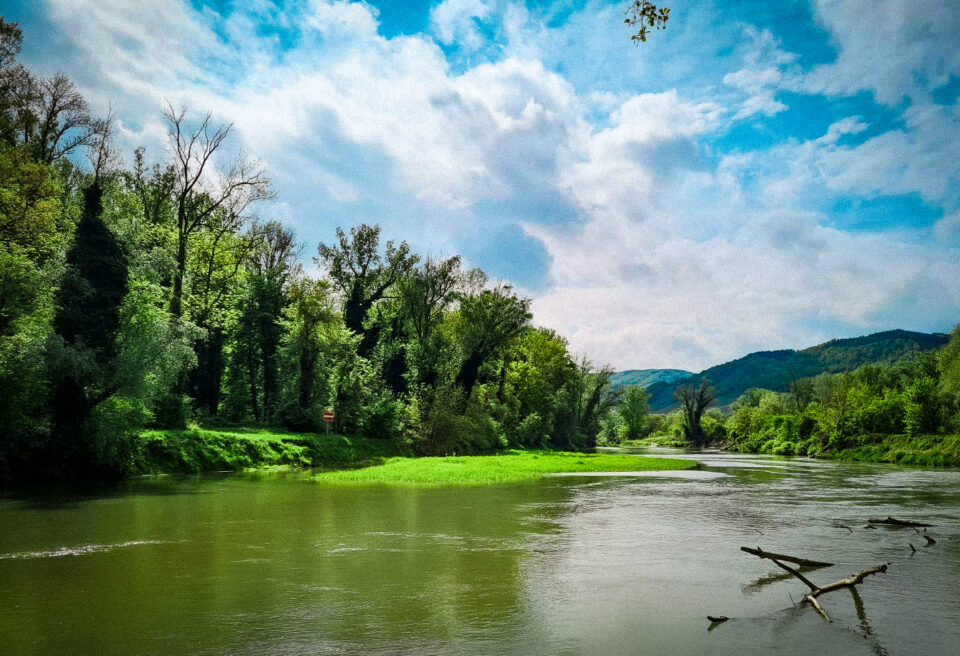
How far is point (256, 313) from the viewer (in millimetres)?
57031

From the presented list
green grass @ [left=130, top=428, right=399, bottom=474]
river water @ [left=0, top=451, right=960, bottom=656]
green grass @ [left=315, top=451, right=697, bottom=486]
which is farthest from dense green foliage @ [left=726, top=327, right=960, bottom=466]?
green grass @ [left=130, top=428, right=399, bottom=474]

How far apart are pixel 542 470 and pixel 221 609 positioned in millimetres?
31296

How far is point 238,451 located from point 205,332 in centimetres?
805

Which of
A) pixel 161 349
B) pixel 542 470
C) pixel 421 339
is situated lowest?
pixel 542 470

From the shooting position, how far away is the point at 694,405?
4909 inches

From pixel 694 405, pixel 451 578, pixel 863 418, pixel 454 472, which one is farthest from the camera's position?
pixel 694 405

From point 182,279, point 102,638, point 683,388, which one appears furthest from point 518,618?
point 683,388

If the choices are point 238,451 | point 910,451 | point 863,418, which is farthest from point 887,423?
point 238,451

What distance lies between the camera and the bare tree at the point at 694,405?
401ft

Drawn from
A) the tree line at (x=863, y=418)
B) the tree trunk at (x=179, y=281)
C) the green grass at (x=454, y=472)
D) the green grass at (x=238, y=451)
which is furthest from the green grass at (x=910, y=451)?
the tree trunk at (x=179, y=281)

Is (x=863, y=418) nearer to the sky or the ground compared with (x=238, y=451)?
nearer to the sky

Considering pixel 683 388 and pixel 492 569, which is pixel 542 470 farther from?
pixel 683 388

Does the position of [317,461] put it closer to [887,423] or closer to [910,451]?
[910,451]

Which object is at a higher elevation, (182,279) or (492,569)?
(182,279)
